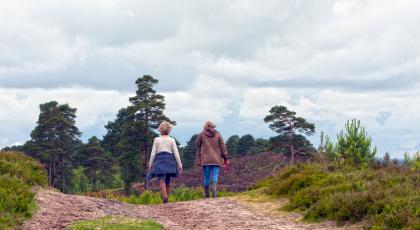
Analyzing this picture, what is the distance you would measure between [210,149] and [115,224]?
684 cm

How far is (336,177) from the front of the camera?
14.9 meters

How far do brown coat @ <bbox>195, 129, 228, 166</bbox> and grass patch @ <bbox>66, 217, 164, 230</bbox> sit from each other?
5.91 meters

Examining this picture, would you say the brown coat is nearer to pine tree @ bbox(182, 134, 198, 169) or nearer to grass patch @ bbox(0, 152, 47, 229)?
grass patch @ bbox(0, 152, 47, 229)

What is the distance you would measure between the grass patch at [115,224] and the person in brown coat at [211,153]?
593cm

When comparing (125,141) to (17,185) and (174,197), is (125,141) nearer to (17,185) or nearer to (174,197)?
(174,197)

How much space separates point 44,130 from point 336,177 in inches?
1737

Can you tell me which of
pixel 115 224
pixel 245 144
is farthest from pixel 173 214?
pixel 245 144

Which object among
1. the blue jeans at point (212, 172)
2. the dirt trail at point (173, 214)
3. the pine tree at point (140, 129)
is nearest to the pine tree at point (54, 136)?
the pine tree at point (140, 129)

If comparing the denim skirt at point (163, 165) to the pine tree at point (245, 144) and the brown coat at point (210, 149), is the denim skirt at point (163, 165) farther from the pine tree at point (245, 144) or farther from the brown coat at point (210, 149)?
the pine tree at point (245, 144)

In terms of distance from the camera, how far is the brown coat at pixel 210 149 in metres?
17.1

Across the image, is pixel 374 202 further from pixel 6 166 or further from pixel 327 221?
pixel 6 166

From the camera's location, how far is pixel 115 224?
10.7m

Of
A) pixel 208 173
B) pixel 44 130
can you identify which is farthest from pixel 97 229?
pixel 44 130

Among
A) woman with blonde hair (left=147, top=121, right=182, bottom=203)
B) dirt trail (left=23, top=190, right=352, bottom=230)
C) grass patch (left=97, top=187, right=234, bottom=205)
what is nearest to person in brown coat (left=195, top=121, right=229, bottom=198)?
woman with blonde hair (left=147, top=121, right=182, bottom=203)
